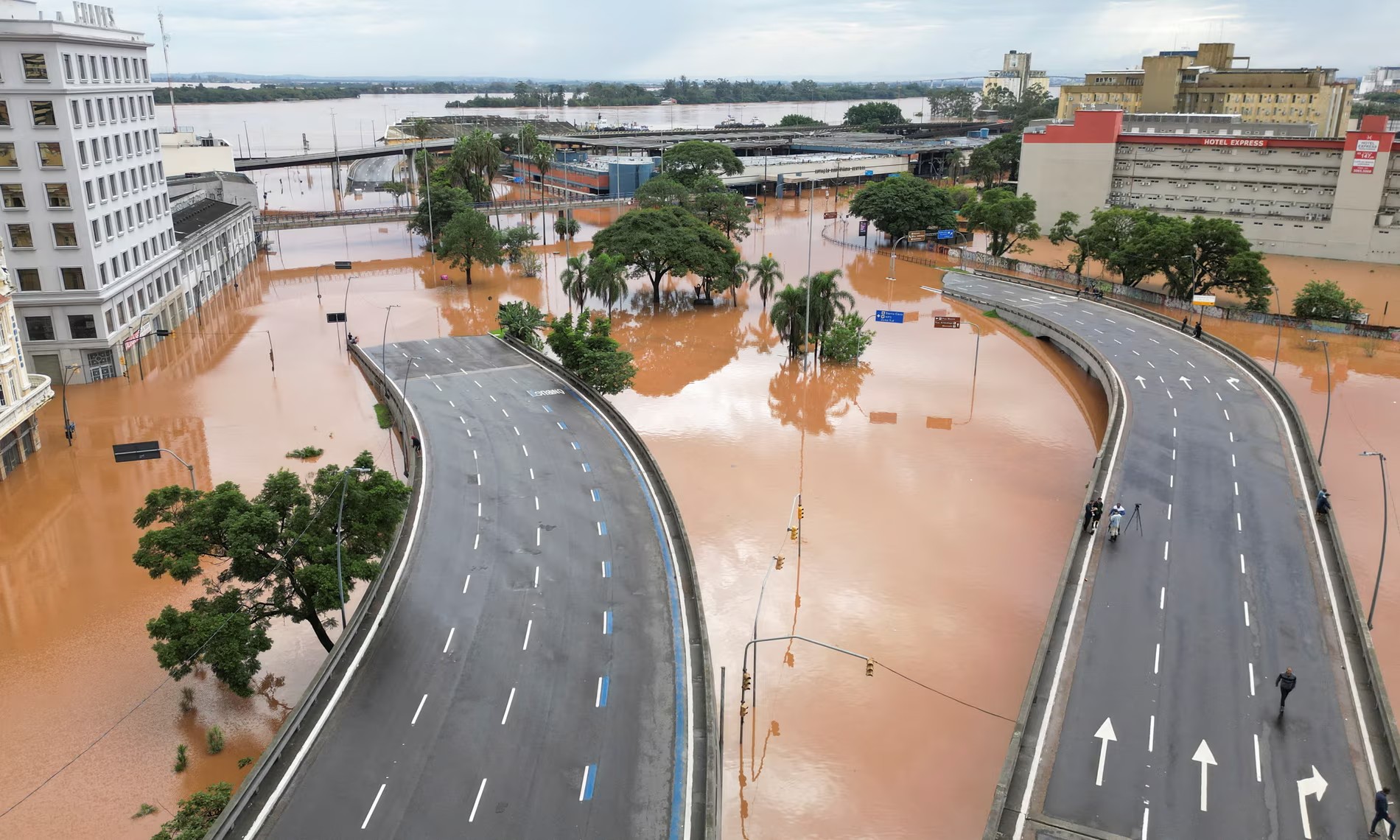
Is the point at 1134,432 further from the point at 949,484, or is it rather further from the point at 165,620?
the point at 165,620

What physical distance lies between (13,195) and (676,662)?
52561 millimetres

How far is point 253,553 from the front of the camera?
92.6ft

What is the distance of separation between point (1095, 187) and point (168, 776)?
4384 inches

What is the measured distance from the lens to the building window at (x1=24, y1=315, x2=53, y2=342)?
57.2 meters

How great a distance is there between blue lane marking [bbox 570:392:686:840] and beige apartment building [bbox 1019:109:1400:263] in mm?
87182

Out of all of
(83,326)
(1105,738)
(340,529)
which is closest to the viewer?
(1105,738)

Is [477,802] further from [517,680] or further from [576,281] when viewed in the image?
[576,281]

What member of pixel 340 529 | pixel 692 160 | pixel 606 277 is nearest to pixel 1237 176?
pixel 692 160

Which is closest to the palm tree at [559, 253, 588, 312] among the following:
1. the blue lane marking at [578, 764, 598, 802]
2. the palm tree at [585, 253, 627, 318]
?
the palm tree at [585, 253, 627, 318]

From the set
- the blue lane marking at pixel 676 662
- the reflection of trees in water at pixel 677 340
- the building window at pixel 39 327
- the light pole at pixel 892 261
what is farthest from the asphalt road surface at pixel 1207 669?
the building window at pixel 39 327

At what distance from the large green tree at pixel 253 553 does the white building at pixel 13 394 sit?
20084 mm

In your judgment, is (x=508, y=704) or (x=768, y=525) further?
(x=768, y=525)

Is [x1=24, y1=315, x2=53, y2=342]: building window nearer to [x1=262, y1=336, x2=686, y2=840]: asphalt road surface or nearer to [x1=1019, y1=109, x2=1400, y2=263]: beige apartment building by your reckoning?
[x1=262, y1=336, x2=686, y2=840]: asphalt road surface

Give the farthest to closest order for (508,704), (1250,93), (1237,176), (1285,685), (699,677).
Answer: (1250,93) < (1237,176) < (699,677) < (508,704) < (1285,685)
